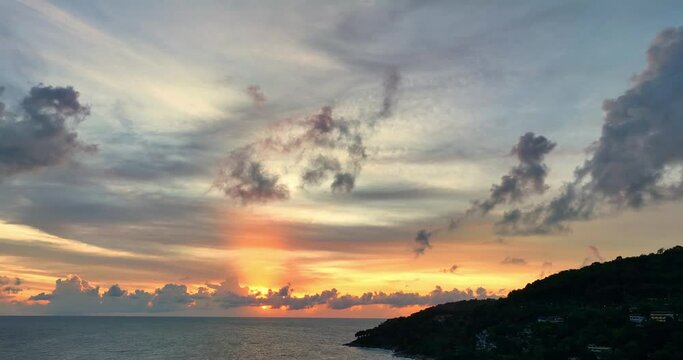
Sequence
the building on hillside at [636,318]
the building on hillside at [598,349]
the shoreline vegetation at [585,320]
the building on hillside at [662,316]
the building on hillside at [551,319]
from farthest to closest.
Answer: the building on hillside at [551,319], the building on hillside at [636,318], the building on hillside at [662,316], the shoreline vegetation at [585,320], the building on hillside at [598,349]

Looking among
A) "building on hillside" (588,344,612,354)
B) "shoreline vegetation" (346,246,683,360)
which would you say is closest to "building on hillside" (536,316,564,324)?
"shoreline vegetation" (346,246,683,360)

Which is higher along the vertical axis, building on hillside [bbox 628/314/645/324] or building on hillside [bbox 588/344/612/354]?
building on hillside [bbox 628/314/645/324]

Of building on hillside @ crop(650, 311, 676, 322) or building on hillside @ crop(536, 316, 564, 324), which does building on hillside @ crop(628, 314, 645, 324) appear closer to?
building on hillside @ crop(650, 311, 676, 322)

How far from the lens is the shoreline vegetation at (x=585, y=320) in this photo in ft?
321

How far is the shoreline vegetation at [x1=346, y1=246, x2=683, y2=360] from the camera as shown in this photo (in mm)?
97750

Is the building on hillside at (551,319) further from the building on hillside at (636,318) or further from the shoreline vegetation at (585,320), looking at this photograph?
the building on hillside at (636,318)

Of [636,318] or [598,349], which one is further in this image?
[636,318]

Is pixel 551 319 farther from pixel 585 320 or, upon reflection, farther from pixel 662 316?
pixel 662 316

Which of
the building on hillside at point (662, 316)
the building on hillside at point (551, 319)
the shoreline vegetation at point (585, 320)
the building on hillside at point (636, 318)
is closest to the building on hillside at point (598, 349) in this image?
the shoreline vegetation at point (585, 320)

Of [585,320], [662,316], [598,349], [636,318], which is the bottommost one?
[598,349]

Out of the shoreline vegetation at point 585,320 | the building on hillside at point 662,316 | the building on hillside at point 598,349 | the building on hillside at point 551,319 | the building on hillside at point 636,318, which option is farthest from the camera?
the building on hillside at point 551,319

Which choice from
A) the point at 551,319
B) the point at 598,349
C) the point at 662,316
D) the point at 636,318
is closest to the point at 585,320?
the point at 636,318

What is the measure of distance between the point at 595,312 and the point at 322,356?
10299 cm

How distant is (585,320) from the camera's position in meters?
117
